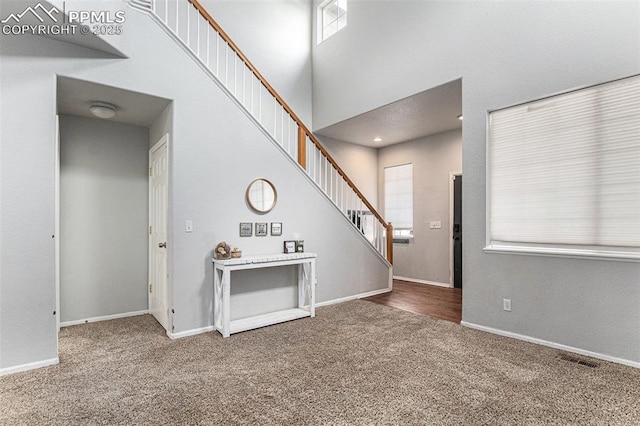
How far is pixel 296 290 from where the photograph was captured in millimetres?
4348

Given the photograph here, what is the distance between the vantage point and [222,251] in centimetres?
349

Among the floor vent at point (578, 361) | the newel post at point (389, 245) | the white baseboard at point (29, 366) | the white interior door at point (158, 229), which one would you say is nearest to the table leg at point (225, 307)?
the white interior door at point (158, 229)

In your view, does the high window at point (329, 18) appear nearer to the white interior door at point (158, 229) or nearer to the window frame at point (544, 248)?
the window frame at point (544, 248)

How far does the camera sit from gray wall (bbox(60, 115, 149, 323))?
3785 millimetres

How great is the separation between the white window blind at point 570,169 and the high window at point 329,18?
3.54 metres

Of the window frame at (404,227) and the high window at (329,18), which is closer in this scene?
the high window at (329,18)

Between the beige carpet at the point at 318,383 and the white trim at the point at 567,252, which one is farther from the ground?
the white trim at the point at 567,252

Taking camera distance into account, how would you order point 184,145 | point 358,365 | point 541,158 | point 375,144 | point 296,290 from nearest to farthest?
point 358,365, point 541,158, point 184,145, point 296,290, point 375,144

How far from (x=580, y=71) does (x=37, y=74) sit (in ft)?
15.0

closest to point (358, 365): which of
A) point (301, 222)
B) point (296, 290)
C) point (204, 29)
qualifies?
point (296, 290)

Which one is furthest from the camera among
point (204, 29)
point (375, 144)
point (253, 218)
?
point (375, 144)

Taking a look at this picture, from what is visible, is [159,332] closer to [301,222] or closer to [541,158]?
[301,222]

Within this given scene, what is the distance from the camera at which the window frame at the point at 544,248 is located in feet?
8.72

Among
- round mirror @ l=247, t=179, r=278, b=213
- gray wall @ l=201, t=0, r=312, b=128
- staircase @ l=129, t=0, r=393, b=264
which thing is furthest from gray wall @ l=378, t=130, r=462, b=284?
round mirror @ l=247, t=179, r=278, b=213
